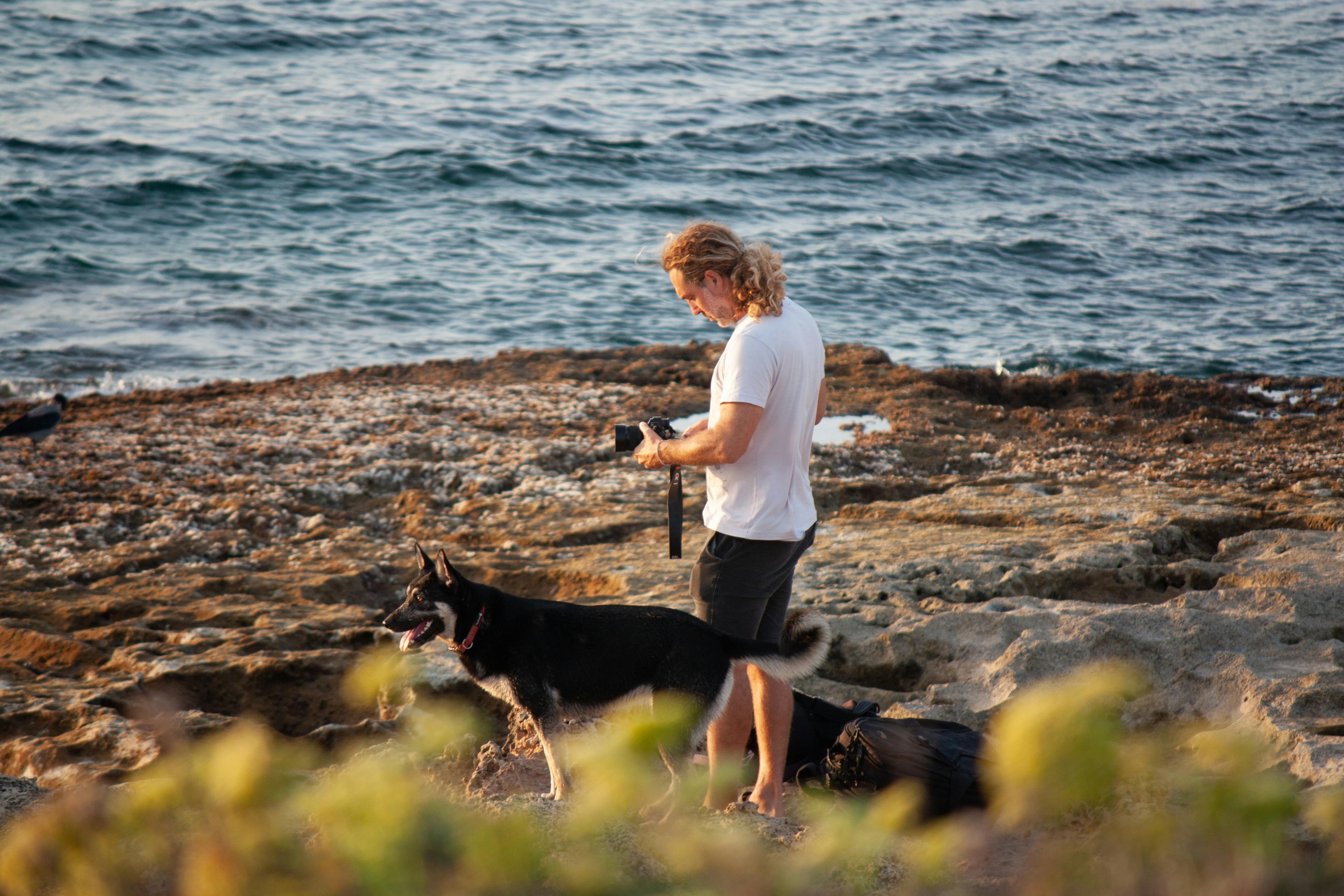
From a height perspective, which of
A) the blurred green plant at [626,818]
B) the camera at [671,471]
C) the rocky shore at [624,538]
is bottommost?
the rocky shore at [624,538]

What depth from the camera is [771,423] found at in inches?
136

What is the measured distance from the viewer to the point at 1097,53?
29.7 meters

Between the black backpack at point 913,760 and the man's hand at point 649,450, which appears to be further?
the man's hand at point 649,450

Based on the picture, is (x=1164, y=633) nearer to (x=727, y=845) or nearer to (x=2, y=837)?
(x=727, y=845)

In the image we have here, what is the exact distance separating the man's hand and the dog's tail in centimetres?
69

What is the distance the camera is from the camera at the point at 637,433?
3.89 metres

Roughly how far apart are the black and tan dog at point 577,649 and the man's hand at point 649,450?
1.85 ft

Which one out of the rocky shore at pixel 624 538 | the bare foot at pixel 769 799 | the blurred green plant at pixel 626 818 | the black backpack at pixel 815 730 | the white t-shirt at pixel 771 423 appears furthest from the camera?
the rocky shore at pixel 624 538

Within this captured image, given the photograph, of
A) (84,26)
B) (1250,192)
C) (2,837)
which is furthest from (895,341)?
(84,26)

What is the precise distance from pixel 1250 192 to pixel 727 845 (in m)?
21.7

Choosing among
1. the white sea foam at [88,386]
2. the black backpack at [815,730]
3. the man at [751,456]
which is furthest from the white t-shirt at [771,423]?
the white sea foam at [88,386]

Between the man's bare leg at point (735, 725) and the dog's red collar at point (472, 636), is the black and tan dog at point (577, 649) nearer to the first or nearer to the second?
the dog's red collar at point (472, 636)

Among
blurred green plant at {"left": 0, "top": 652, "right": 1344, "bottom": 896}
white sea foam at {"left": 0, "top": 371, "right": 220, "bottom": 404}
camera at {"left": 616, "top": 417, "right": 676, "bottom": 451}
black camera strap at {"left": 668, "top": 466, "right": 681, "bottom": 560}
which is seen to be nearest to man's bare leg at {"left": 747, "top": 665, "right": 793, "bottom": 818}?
→ black camera strap at {"left": 668, "top": 466, "right": 681, "bottom": 560}

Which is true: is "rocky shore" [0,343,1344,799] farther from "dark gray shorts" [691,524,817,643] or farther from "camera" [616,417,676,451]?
"camera" [616,417,676,451]
